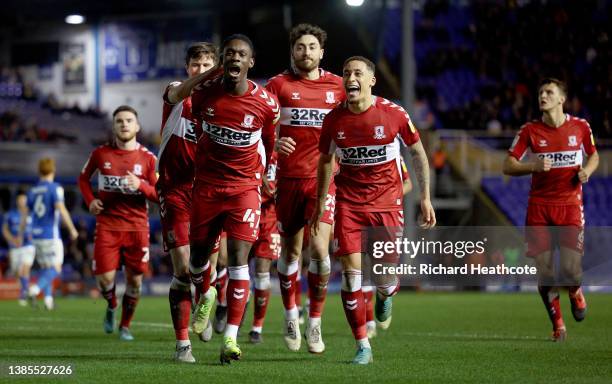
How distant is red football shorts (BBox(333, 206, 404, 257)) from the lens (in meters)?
9.05

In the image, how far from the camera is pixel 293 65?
1054cm

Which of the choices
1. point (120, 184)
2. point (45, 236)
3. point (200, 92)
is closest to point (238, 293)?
point (200, 92)

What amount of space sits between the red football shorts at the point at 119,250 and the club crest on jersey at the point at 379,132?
4.04 meters

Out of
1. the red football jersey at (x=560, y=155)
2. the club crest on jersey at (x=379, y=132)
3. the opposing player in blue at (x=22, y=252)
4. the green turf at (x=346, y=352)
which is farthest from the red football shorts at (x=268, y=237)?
the opposing player in blue at (x=22, y=252)

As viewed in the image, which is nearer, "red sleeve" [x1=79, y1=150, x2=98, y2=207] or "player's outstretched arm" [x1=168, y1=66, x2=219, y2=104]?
"player's outstretched arm" [x1=168, y1=66, x2=219, y2=104]

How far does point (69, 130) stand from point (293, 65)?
31397mm

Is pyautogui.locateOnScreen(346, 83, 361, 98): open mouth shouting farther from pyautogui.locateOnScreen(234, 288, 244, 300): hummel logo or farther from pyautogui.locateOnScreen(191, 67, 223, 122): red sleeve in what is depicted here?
pyautogui.locateOnScreen(234, 288, 244, 300): hummel logo

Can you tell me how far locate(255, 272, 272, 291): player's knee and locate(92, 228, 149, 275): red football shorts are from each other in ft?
5.66

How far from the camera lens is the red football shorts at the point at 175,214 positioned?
10.2 meters

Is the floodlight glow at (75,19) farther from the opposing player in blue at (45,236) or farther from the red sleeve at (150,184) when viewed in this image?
the red sleeve at (150,184)

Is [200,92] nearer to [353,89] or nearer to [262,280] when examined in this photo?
[353,89]

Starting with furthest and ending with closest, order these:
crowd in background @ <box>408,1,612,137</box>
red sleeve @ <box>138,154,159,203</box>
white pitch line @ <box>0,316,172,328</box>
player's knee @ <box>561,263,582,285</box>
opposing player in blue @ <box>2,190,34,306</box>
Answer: crowd in background @ <box>408,1,612,137</box>, opposing player in blue @ <box>2,190,34,306</box>, white pitch line @ <box>0,316,172,328</box>, red sleeve @ <box>138,154,159,203</box>, player's knee @ <box>561,263,582,285</box>

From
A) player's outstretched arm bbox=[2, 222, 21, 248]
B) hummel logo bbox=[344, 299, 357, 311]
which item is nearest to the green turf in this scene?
hummel logo bbox=[344, 299, 357, 311]

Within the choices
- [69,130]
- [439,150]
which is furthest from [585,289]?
[69,130]
